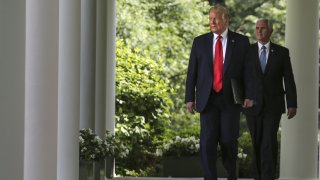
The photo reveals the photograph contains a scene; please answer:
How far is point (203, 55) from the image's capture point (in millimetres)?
10852

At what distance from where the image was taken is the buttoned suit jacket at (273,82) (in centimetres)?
1141

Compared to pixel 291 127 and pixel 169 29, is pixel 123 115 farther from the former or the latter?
pixel 169 29

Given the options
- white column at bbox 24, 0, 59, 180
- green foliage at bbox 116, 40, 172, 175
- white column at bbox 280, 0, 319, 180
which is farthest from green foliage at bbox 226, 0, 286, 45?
white column at bbox 24, 0, 59, 180

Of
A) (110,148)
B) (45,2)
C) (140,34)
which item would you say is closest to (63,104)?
(45,2)

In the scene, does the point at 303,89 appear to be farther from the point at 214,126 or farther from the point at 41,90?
the point at 41,90

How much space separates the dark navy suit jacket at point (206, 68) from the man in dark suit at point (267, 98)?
0.23 meters

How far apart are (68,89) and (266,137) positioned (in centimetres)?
302

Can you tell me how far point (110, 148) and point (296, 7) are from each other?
3597 millimetres

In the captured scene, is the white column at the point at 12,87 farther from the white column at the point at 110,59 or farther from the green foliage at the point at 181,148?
the green foliage at the point at 181,148

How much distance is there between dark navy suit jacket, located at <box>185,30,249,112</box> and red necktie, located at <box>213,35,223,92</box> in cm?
5

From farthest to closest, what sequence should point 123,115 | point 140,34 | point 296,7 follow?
point 140,34, point 123,115, point 296,7

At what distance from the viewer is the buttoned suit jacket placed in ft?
37.4

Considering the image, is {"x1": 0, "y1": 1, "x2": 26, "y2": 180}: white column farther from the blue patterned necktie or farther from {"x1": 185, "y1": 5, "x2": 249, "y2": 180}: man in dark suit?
the blue patterned necktie

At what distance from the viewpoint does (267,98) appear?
11.4m
